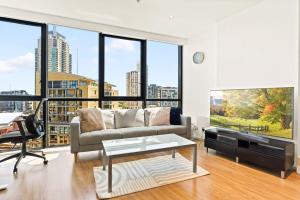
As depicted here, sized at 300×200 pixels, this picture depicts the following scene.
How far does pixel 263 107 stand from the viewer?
9.67 feet

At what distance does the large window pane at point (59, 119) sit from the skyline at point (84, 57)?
1.74 feet

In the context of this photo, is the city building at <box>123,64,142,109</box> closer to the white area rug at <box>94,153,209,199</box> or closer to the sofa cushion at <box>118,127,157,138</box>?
the sofa cushion at <box>118,127,157,138</box>

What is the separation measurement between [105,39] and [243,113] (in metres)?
3.25

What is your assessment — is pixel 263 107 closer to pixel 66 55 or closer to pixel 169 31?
pixel 169 31

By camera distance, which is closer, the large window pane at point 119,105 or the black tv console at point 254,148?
the black tv console at point 254,148

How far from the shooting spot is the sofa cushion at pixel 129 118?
3842 mm

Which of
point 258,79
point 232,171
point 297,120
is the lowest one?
point 232,171

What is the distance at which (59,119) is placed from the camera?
12.9ft

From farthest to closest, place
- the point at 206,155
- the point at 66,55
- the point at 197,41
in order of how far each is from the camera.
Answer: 1. the point at 197,41
2. the point at 66,55
3. the point at 206,155

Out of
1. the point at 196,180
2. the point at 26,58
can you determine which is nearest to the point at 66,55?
Result: the point at 26,58

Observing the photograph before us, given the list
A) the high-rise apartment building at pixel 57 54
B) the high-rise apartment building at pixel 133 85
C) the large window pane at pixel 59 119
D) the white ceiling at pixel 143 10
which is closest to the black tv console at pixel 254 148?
the high-rise apartment building at pixel 133 85

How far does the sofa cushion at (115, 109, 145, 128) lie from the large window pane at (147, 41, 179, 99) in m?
0.93

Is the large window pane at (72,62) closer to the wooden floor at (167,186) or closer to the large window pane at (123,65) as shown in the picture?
the large window pane at (123,65)

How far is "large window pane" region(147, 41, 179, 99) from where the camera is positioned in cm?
489
